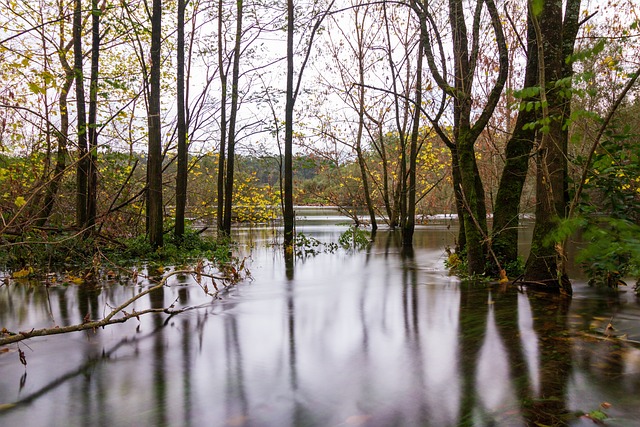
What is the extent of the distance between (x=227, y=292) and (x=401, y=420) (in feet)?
17.4

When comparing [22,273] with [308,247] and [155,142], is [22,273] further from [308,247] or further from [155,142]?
[308,247]

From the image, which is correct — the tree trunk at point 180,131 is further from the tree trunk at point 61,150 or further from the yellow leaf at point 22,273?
the yellow leaf at point 22,273

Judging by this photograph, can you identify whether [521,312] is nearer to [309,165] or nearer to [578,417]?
[578,417]

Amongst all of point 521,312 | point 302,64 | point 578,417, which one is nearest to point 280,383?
point 578,417

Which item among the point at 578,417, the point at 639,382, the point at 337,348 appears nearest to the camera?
the point at 578,417

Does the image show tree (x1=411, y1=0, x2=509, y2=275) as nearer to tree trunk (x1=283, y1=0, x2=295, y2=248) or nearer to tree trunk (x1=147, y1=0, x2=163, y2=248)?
tree trunk (x1=147, y1=0, x2=163, y2=248)

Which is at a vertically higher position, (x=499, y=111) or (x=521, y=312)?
(x=499, y=111)

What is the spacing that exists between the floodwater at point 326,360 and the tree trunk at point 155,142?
149 inches

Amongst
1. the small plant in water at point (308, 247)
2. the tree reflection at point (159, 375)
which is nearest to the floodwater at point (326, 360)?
the tree reflection at point (159, 375)

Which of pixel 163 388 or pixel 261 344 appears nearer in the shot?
pixel 163 388

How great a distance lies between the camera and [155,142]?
11.7 meters

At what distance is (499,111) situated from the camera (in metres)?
18.6

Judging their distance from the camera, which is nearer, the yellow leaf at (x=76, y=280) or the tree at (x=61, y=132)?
the yellow leaf at (x=76, y=280)

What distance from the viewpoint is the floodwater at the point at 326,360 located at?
3543 millimetres
